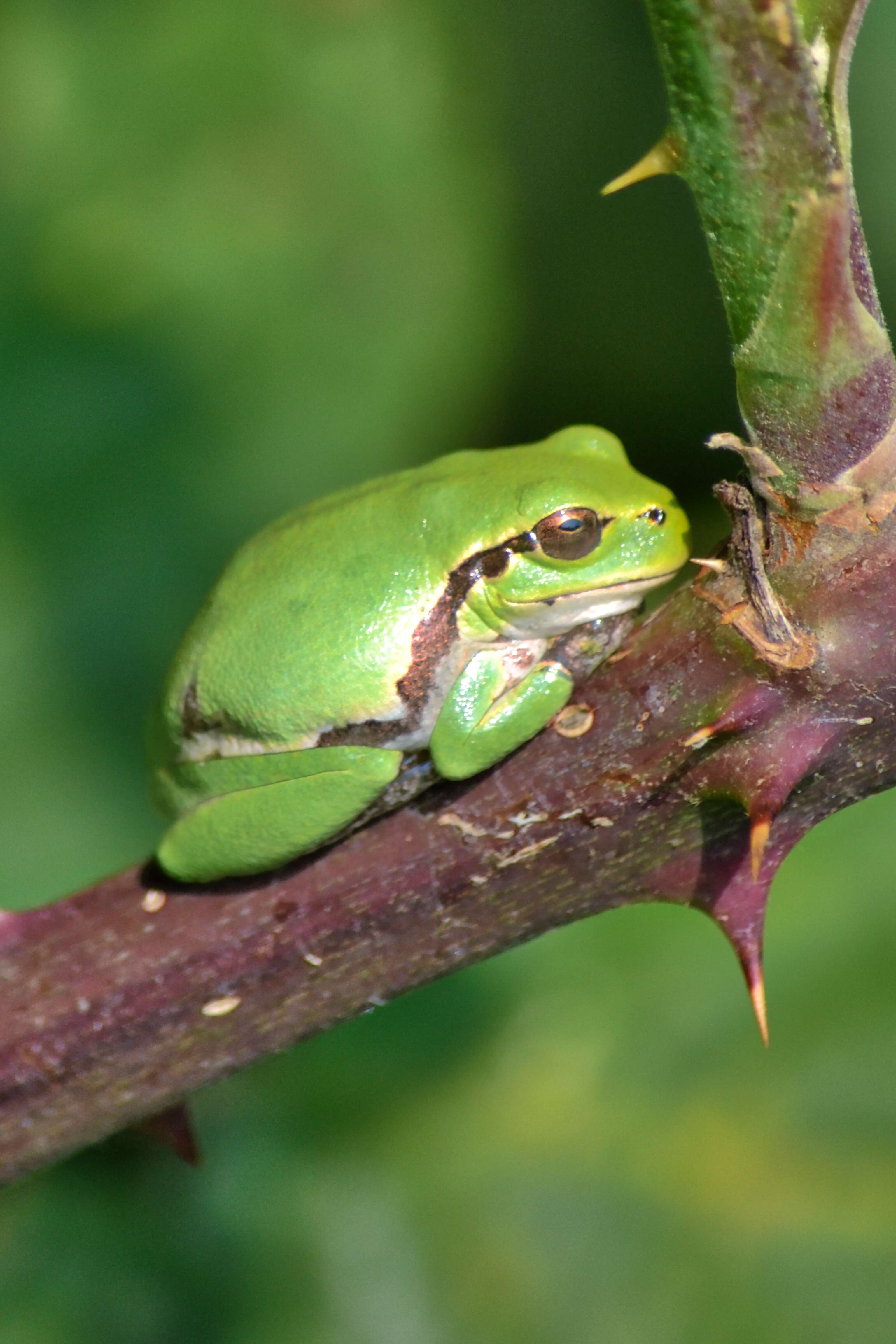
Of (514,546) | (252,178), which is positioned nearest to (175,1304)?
(514,546)

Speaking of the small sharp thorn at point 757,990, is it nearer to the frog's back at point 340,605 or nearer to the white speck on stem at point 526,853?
the white speck on stem at point 526,853

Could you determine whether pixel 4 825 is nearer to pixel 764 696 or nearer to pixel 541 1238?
pixel 541 1238

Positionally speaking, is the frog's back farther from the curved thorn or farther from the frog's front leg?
the curved thorn

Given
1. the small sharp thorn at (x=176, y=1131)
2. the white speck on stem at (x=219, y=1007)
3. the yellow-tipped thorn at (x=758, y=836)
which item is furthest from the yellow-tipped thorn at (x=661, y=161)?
the small sharp thorn at (x=176, y=1131)

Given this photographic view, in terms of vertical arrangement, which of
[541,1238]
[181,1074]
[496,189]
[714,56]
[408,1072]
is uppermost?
[714,56]

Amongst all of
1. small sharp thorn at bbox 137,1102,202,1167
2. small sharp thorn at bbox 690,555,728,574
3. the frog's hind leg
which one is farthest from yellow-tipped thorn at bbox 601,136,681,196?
small sharp thorn at bbox 137,1102,202,1167

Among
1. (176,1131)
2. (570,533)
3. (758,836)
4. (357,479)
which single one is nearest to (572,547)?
(570,533)
